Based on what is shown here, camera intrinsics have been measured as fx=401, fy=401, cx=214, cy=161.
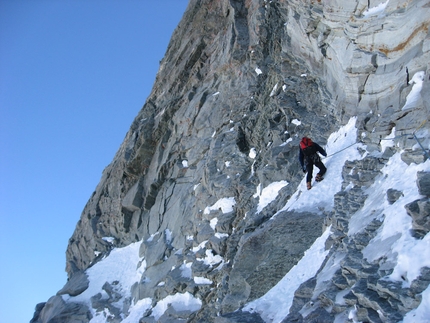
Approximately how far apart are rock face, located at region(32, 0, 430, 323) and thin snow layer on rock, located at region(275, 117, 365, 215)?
0.44 m

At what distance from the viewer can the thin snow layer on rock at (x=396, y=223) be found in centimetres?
665

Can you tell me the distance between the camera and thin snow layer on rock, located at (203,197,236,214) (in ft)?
55.0

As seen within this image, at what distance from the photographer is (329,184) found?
12750mm

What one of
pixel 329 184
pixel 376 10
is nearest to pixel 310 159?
pixel 329 184

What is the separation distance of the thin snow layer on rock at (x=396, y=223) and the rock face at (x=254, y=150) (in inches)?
10.0

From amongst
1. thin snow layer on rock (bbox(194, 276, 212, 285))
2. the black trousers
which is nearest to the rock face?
thin snow layer on rock (bbox(194, 276, 212, 285))

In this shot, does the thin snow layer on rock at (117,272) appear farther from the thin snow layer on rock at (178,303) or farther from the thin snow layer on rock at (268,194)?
the thin snow layer on rock at (268,194)

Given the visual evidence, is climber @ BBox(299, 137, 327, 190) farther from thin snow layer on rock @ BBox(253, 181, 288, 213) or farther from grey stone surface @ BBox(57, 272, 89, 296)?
grey stone surface @ BBox(57, 272, 89, 296)

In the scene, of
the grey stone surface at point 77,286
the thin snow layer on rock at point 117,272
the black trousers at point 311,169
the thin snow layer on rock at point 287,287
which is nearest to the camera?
the thin snow layer on rock at point 287,287

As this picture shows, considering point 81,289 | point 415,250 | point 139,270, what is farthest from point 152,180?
point 415,250

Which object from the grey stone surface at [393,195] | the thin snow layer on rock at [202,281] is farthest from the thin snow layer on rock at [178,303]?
the grey stone surface at [393,195]

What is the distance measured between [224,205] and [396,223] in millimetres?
9597

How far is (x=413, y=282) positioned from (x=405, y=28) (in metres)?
8.74

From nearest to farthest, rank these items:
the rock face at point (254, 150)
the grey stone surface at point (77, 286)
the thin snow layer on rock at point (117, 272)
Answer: the rock face at point (254, 150)
the thin snow layer on rock at point (117, 272)
the grey stone surface at point (77, 286)
